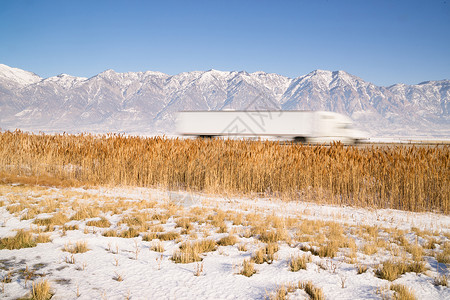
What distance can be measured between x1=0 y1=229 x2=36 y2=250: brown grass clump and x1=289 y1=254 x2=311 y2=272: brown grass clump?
3.88 metres

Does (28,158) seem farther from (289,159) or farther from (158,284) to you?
(158,284)

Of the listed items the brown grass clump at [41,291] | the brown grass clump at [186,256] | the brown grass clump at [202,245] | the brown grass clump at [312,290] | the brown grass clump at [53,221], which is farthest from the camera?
the brown grass clump at [53,221]

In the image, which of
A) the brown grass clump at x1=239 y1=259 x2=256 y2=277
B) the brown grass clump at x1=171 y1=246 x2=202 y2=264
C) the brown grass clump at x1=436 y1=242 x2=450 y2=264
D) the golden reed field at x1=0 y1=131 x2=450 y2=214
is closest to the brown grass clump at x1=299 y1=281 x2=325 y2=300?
the brown grass clump at x1=239 y1=259 x2=256 y2=277

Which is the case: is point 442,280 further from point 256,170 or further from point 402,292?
point 256,170

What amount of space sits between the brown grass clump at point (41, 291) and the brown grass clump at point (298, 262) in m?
2.89

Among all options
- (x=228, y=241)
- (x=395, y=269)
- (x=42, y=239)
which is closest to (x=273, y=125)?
(x=228, y=241)

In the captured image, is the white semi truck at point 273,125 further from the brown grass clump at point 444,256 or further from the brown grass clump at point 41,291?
the brown grass clump at point 41,291

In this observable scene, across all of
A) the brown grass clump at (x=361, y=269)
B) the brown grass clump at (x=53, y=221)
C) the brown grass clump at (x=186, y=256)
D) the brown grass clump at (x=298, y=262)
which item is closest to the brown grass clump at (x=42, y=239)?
the brown grass clump at (x=53, y=221)

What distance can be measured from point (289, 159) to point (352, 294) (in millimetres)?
7359

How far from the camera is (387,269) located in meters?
3.98

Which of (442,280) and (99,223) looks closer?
(442,280)

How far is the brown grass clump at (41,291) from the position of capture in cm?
322

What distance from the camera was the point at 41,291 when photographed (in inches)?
128

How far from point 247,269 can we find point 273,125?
26068mm
